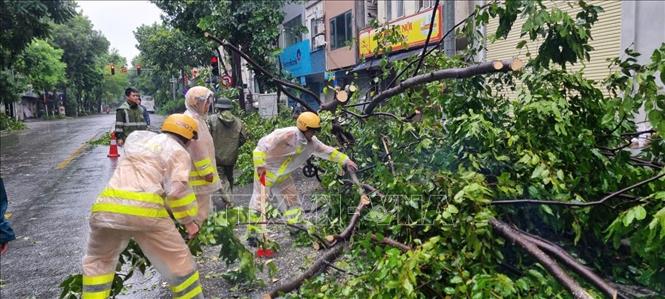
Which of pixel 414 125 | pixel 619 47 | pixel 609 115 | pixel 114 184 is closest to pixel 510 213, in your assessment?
pixel 609 115

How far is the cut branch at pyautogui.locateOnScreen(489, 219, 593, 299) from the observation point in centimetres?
237

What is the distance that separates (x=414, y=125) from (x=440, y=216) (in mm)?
1799

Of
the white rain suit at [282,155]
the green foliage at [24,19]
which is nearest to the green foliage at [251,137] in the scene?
the white rain suit at [282,155]

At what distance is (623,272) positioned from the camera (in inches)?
133

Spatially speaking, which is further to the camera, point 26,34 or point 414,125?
point 26,34

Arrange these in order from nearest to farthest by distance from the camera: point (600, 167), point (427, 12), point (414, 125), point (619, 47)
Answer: point (600, 167) → point (414, 125) → point (619, 47) → point (427, 12)

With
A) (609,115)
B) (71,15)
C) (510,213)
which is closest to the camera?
(609,115)

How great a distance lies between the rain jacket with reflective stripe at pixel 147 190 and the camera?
3.03 metres

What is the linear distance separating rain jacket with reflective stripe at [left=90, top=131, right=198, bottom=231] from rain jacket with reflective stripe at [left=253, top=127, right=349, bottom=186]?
1612 millimetres

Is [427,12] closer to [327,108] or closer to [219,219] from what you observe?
[327,108]

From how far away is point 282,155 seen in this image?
16.5 ft

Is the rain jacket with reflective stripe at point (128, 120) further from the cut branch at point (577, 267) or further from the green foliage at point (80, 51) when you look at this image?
the green foliage at point (80, 51)

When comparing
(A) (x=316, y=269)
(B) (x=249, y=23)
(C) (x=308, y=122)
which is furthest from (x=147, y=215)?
(B) (x=249, y=23)

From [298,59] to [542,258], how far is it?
24400mm
